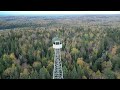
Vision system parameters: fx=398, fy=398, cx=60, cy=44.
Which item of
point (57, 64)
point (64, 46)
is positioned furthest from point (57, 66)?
point (64, 46)

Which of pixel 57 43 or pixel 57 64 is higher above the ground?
pixel 57 43

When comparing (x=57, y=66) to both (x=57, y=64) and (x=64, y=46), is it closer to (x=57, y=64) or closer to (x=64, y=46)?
(x=57, y=64)

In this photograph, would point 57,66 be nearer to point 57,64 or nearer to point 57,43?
point 57,64

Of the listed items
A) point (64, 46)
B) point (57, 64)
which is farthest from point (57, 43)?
point (57, 64)

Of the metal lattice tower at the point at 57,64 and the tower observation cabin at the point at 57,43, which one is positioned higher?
the tower observation cabin at the point at 57,43

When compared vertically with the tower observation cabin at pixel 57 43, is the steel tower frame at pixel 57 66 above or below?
below
